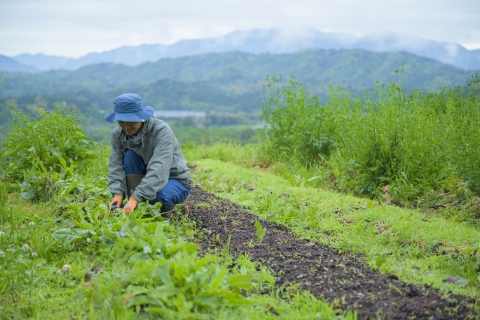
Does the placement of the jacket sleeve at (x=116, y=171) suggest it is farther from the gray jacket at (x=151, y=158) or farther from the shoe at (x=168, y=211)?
the shoe at (x=168, y=211)

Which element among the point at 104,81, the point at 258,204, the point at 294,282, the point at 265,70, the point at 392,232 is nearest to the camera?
the point at 294,282

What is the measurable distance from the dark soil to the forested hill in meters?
40.2

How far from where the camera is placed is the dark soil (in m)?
2.91

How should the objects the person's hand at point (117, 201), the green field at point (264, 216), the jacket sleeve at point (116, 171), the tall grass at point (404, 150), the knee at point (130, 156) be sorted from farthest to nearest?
1. the tall grass at point (404, 150)
2. the knee at point (130, 156)
3. the jacket sleeve at point (116, 171)
4. the person's hand at point (117, 201)
5. the green field at point (264, 216)

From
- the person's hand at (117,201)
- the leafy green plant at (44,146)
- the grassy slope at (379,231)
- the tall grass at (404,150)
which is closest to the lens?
the grassy slope at (379,231)

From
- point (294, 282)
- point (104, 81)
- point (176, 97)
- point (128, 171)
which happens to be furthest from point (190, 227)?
point (104, 81)

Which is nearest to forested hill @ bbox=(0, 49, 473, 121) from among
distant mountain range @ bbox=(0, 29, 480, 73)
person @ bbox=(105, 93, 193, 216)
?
distant mountain range @ bbox=(0, 29, 480, 73)

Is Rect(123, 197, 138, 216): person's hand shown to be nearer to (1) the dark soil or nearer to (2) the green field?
(2) the green field

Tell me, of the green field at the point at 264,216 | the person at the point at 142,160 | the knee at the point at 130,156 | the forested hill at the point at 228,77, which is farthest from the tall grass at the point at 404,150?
the forested hill at the point at 228,77

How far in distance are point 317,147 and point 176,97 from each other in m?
69.8

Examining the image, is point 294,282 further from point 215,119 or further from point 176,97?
point 176,97

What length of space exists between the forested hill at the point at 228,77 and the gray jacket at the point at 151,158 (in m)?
39.4

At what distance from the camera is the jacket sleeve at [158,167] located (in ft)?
14.1

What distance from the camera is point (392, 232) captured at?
4.37 meters
